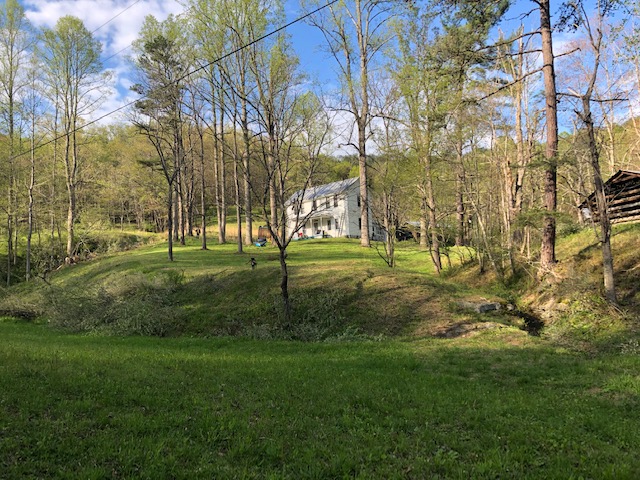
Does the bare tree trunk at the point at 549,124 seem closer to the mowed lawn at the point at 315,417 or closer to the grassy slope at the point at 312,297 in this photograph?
the grassy slope at the point at 312,297

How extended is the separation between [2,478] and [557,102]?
13.8 meters

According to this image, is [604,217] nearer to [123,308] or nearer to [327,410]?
[327,410]

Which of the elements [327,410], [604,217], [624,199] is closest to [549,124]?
[604,217]

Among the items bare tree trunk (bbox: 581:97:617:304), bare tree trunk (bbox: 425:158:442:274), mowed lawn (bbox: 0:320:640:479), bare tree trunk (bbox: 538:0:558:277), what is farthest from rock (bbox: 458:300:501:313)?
bare tree trunk (bbox: 425:158:442:274)

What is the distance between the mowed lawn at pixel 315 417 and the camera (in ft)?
11.8

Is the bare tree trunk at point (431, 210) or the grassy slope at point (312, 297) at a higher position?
the bare tree trunk at point (431, 210)

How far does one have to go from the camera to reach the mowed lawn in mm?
3596

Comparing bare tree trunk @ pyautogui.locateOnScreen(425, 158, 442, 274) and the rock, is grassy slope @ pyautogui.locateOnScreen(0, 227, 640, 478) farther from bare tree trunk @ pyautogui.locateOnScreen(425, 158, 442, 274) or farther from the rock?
bare tree trunk @ pyautogui.locateOnScreen(425, 158, 442, 274)

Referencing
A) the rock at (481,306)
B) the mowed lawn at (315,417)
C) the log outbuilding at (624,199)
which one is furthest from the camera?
the log outbuilding at (624,199)

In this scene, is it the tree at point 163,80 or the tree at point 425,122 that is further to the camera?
the tree at point 163,80

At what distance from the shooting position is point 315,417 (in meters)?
4.82

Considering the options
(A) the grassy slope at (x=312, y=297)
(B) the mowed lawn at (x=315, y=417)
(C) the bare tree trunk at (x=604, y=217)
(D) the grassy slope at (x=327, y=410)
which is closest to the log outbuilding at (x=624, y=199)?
(C) the bare tree trunk at (x=604, y=217)

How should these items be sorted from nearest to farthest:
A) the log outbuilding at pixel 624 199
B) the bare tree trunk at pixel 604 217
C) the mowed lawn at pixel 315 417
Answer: the mowed lawn at pixel 315 417, the bare tree trunk at pixel 604 217, the log outbuilding at pixel 624 199

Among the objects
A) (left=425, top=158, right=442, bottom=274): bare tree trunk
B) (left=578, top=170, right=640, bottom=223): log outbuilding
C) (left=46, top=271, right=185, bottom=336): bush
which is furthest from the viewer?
(left=425, top=158, right=442, bottom=274): bare tree trunk
